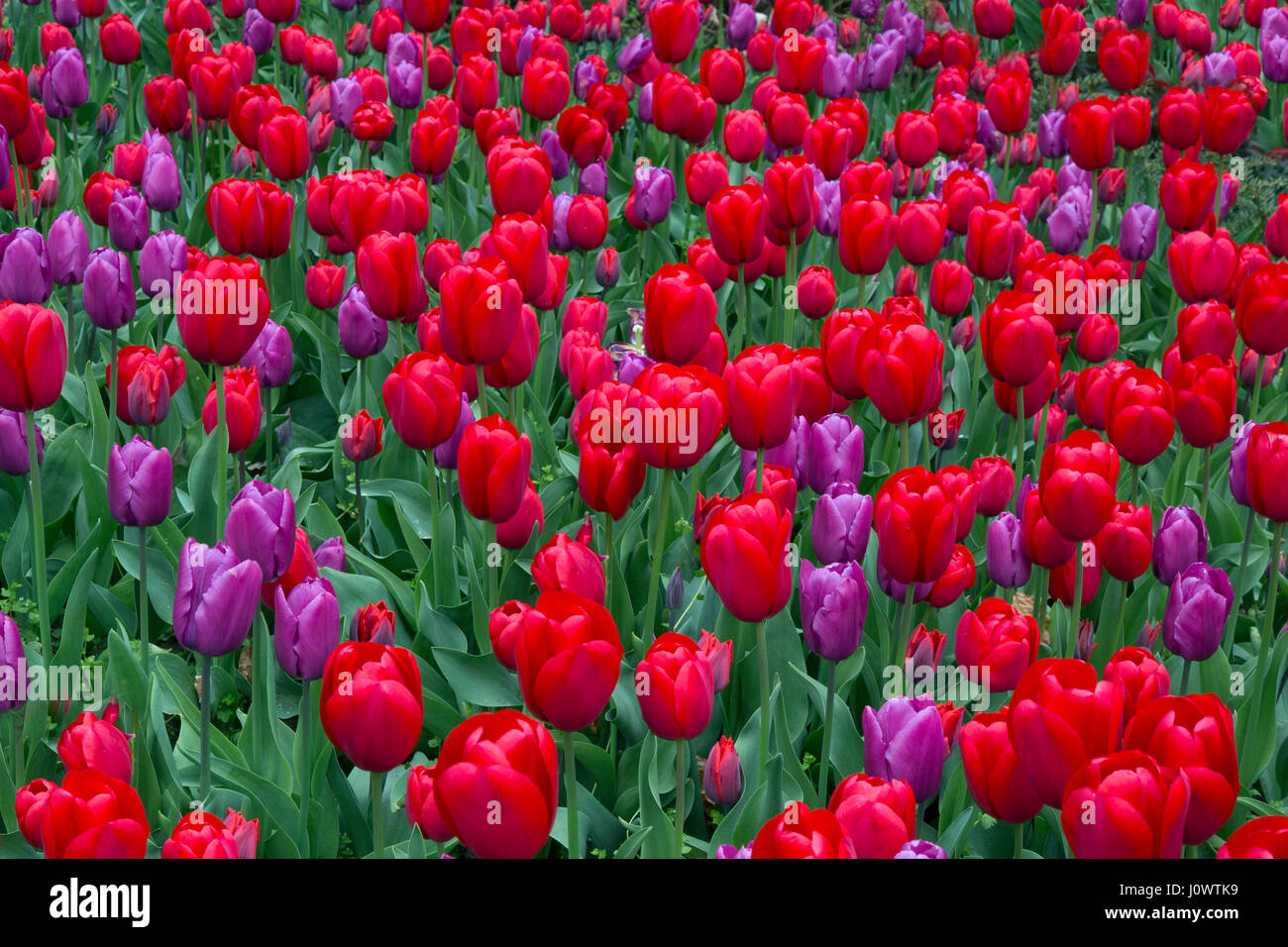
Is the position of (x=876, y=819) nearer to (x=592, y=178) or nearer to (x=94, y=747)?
(x=94, y=747)

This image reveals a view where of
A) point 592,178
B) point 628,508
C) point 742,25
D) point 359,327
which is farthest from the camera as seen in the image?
point 742,25

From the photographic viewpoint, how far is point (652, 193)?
4234 millimetres

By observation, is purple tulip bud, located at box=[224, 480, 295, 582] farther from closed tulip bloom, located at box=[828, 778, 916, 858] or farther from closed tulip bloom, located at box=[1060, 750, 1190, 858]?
closed tulip bloom, located at box=[1060, 750, 1190, 858]

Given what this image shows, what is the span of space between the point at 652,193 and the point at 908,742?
262 centimetres

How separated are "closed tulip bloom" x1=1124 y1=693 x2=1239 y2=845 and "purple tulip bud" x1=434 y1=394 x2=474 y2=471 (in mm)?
1558

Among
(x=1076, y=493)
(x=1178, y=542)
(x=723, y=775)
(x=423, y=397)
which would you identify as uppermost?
(x=423, y=397)

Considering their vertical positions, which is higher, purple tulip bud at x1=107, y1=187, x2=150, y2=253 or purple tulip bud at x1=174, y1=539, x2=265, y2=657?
purple tulip bud at x1=107, y1=187, x2=150, y2=253

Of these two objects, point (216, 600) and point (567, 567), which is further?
point (567, 567)

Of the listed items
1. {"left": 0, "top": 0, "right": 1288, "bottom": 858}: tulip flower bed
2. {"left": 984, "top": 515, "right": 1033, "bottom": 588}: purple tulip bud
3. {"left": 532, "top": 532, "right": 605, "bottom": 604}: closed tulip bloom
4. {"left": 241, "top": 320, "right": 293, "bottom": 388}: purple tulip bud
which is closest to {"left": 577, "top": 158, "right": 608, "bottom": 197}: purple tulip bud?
{"left": 0, "top": 0, "right": 1288, "bottom": 858}: tulip flower bed

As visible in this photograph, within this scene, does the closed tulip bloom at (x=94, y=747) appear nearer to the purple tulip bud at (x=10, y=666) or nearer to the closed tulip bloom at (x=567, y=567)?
the purple tulip bud at (x=10, y=666)

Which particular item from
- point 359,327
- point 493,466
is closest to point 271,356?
point 359,327

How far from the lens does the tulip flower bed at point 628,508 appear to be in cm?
175

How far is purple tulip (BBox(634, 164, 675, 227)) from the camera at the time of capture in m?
4.21
